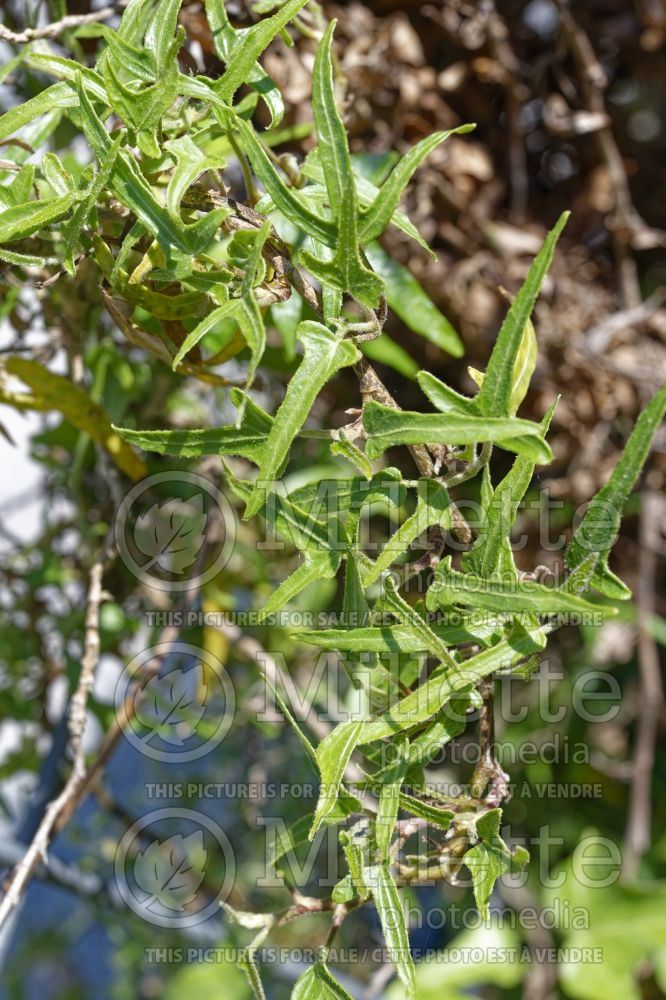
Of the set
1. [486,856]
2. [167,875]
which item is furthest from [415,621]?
[167,875]

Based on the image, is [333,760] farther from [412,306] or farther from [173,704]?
[173,704]

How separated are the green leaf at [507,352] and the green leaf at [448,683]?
0.10 metres

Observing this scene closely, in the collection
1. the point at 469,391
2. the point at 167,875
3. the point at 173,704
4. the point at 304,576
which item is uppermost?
the point at 304,576

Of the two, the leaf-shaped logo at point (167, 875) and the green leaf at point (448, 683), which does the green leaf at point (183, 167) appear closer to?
the green leaf at point (448, 683)

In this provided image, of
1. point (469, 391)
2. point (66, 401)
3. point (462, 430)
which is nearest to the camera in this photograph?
point (462, 430)

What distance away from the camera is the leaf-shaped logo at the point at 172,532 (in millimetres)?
749

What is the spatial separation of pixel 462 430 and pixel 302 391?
0.06 m

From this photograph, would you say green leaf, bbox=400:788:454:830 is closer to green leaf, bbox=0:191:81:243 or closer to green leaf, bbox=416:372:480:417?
green leaf, bbox=416:372:480:417

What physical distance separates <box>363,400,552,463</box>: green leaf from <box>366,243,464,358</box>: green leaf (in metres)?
0.28

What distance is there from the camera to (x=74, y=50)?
594 mm

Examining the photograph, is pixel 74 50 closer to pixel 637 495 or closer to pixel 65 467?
pixel 65 467

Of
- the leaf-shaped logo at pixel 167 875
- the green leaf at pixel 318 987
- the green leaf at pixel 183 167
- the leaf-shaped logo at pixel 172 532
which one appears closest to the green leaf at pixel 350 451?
the green leaf at pixel 183 167

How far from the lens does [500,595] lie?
35cm

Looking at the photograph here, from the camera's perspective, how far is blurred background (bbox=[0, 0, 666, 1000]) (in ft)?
2.43
